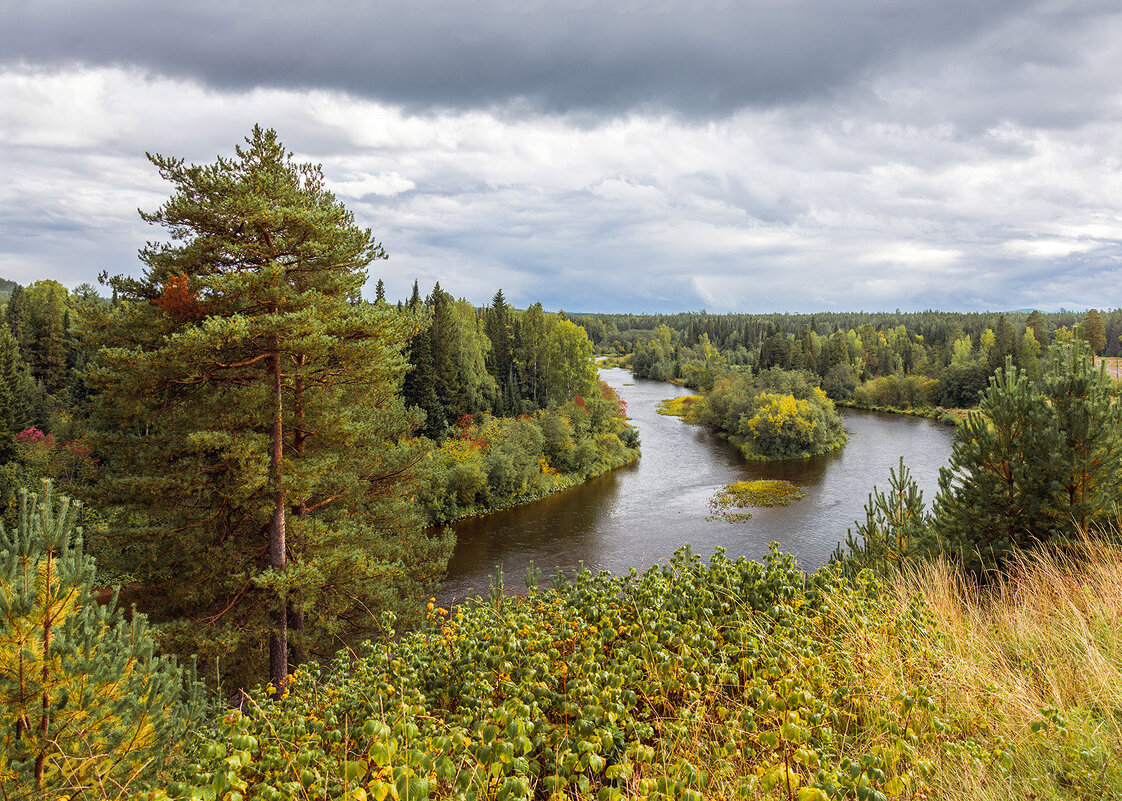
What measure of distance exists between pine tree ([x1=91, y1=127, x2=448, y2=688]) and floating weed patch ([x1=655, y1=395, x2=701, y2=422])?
52.2 m

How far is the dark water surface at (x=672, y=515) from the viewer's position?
76.5 feet

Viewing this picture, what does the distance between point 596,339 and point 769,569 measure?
161540 millimetres

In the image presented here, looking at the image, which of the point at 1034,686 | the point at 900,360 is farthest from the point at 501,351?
the point at 900,360

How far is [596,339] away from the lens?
16575cm

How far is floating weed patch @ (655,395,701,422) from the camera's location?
62.5 m

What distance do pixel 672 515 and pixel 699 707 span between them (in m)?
26.0

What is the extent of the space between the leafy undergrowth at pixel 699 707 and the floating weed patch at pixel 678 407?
185 feet

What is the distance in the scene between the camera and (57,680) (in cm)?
461

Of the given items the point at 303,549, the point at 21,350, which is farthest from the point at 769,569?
the point at 21,350

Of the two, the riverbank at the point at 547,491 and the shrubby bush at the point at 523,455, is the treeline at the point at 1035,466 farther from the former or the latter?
the riverbank at the point at 547,491

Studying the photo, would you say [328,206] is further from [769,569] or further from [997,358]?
[997,358]

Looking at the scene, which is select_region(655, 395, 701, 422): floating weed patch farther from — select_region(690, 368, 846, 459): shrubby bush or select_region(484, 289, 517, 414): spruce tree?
select_region(484, 289, 517, 414): spruce tree

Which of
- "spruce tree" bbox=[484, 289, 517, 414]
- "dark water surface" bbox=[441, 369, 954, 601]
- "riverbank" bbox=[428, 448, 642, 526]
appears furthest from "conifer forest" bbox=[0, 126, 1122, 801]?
"spruce tree" bbox=[484, 289, 517, 414]

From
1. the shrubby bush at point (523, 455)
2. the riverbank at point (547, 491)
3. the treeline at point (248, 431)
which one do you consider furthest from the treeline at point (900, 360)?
the treeline at point (248, 431)
